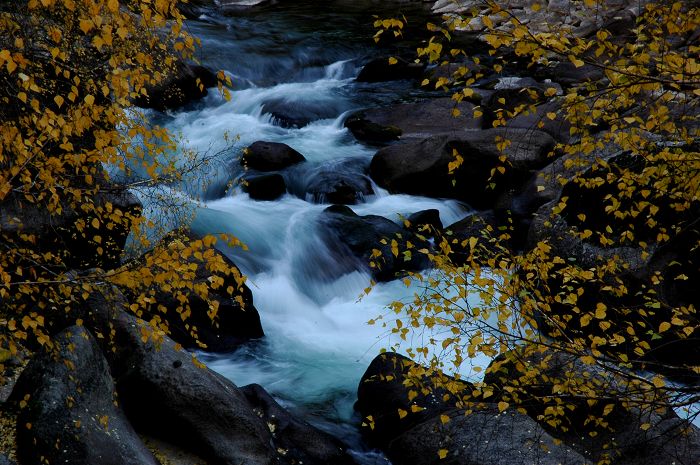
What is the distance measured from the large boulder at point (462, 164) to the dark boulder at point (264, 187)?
2.75 meters

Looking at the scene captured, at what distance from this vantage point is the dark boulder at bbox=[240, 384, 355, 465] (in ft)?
25.5

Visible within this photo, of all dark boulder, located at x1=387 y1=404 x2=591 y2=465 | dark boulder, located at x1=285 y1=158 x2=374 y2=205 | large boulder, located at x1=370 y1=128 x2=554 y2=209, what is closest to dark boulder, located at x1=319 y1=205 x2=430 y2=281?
dark boulder, located at x1=285 y1=158 x2=374 y2=205

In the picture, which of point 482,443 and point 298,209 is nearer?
point 482,443

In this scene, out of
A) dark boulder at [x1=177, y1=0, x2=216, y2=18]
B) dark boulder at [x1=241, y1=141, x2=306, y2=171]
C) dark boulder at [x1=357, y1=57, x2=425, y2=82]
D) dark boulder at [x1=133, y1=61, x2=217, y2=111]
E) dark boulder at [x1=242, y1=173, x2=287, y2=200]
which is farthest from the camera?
dark boulder at [x1=177, y1=0, x2=216, y2=18]

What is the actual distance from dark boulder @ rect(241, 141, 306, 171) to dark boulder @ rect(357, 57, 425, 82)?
8.89m

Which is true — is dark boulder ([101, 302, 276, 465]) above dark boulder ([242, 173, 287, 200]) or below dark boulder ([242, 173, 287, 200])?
above

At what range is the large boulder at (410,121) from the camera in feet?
64.2

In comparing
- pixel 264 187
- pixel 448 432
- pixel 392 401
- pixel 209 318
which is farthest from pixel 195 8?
pixel 448 432

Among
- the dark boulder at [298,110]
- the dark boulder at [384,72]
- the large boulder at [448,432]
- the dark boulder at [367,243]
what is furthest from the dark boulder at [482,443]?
the dark boulder at [384,72]

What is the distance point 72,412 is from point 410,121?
15843 millimetres

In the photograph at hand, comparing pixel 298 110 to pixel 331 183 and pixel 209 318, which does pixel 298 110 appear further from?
pixel 209 318

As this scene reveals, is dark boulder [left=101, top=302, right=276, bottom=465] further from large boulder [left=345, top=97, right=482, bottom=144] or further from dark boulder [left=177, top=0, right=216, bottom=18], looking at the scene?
dark boulder [left=177, top=0, right=216, bottom=18]

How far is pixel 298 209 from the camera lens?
15719 mm

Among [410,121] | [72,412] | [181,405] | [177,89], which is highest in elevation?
[177,89]
